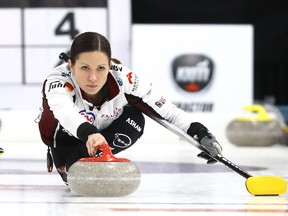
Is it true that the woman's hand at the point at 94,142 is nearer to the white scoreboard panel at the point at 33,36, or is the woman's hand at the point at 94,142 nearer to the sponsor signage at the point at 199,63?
the sponsor signage at the point at 199,63

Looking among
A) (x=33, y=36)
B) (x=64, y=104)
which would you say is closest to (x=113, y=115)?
(x=64, y=104)

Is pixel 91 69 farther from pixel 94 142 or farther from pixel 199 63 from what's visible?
pixel 199 63

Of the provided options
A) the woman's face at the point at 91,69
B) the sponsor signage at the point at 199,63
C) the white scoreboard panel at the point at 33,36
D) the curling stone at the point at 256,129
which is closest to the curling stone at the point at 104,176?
the woman's face at the point at 91,69

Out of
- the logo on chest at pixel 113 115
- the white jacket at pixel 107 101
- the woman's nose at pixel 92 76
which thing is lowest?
the logo on chest at pixel 113 115

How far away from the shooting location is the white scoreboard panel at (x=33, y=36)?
7.90m

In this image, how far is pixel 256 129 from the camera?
7.02m

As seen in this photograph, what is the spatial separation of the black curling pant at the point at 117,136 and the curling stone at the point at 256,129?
3.66m

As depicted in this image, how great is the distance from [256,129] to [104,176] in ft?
14.4

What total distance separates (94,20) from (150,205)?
5.45 m

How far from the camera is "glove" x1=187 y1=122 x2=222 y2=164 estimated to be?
10.2 feet

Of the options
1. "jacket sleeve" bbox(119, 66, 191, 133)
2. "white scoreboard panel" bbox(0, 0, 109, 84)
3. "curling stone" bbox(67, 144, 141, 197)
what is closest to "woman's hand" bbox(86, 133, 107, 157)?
"curling stone" bbox(67, 144, 141, 197)

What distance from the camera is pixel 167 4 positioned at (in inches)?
337

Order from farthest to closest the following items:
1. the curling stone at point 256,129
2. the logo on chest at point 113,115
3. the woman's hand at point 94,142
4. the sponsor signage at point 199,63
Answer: the sponsor signage at point 199,63 < the curling stone at point 256,129 < the logo on chest at point 113,115 < the woman's hand at point 94,142

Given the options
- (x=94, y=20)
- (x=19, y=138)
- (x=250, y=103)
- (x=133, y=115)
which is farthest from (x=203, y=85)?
(x=133, y=115)
